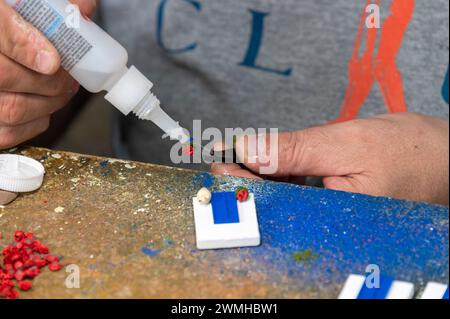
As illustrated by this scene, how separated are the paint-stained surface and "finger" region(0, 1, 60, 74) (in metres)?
0.12

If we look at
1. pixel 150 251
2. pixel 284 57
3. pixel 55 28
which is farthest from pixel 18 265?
pixel 284 57

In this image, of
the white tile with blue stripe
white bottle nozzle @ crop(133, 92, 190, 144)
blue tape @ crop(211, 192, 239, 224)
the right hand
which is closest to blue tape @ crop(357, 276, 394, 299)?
the white tile with blue stripe

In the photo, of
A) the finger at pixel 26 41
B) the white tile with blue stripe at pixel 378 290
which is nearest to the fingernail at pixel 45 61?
the finger at pixel 26 41

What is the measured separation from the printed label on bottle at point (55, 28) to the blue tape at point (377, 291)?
33 cm

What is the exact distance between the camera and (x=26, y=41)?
1.79 feet

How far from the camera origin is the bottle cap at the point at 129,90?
0.57 metres

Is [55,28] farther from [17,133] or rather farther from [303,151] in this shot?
[303,151]

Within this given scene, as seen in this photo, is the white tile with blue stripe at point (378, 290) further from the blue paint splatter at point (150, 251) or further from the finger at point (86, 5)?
the finger at point (86, 5)

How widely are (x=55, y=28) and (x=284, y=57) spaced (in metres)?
0.43

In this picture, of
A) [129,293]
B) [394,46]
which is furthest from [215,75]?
[129,293]

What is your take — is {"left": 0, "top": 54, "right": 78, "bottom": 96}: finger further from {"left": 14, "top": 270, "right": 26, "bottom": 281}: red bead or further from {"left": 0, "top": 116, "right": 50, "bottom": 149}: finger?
{"left": 14, "top": 270, "right": 26, "bottom": 281}: red bead
